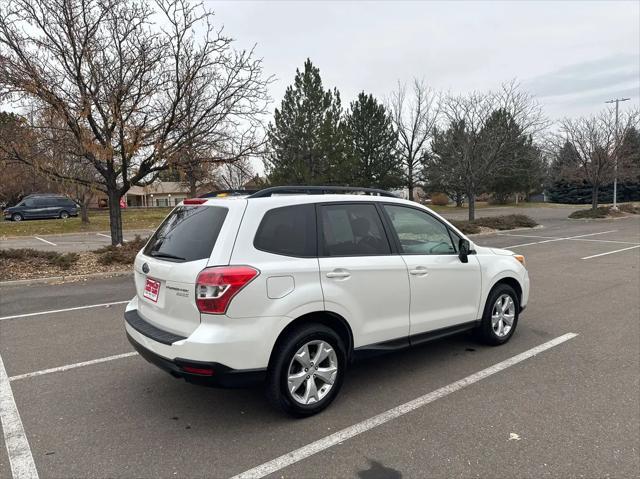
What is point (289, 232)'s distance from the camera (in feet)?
11.5

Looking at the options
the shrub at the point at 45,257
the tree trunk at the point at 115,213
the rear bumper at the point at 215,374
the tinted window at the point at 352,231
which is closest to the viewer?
the rear bumper at the point at 215,374

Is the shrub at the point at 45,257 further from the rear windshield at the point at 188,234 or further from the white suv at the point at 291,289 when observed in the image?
the rear windshield at the point at 188,234

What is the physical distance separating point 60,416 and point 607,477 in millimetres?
3826

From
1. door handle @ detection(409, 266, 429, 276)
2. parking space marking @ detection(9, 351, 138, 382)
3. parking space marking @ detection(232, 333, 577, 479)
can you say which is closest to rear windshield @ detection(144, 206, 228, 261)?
parking space marking @ detection(232, 333, 577, 479)

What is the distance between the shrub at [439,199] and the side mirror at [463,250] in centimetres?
4668

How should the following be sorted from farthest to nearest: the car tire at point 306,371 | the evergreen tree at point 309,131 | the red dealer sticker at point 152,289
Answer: the evergreen tree at point 309,131
the red dealer sticker at point 152,289
the car tire at point 306,371

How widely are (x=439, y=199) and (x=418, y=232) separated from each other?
1892 inches

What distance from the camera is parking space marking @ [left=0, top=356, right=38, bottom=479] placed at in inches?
112

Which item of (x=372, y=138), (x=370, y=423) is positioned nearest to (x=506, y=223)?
(x=372, y=138)

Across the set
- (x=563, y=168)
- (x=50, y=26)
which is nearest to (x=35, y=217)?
(x=50, y=26)

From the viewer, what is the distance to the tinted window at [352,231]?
3688 mm

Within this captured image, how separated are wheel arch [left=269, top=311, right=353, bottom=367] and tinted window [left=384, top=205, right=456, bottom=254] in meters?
0.93

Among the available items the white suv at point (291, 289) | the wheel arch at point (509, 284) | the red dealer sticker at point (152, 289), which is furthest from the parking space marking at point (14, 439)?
the wheel arch at point (509, 284)

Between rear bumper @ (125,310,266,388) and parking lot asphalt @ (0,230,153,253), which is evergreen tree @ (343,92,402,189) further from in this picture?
rear bumper @ (125,310,266,388)
